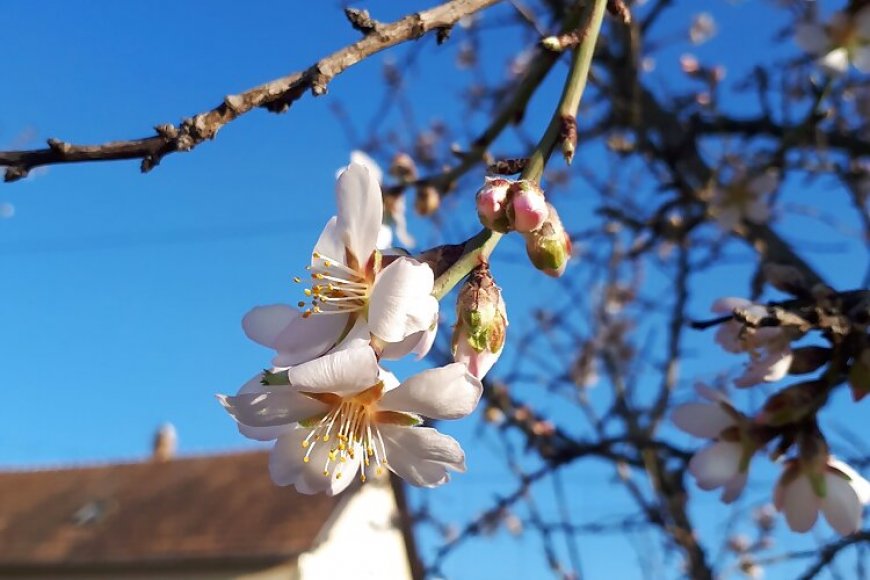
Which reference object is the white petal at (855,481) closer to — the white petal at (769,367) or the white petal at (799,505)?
the white petal at (799,505)

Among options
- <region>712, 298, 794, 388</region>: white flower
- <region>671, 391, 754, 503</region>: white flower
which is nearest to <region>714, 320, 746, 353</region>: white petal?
<region>712, 298, 794, 388</region>: white flower

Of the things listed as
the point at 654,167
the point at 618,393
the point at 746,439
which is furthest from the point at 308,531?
the point at 746,439

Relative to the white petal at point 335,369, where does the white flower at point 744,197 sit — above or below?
above

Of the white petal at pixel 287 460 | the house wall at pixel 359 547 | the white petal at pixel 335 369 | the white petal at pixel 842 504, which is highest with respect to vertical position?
the house wall at pixel 359 547

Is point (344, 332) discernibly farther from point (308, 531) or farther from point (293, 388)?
point (308, 531)

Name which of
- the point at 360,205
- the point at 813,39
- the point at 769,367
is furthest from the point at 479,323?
the point at 813,39

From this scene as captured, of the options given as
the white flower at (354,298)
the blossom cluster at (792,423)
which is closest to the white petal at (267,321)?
the white flower at (354,298)
